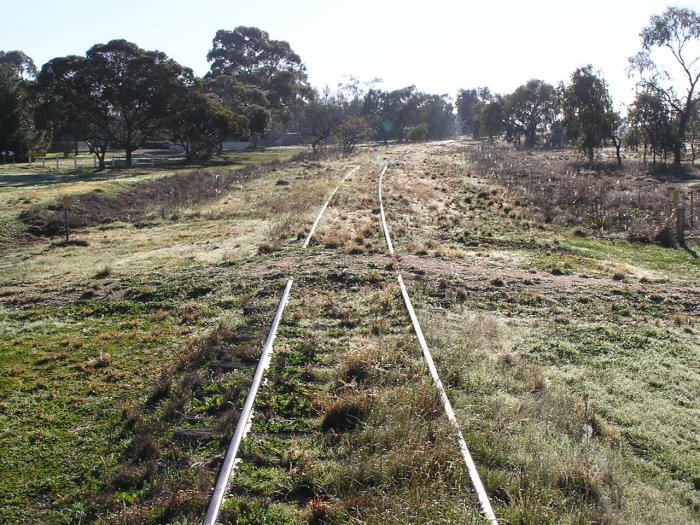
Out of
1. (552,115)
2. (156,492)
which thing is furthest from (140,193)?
(552,115)

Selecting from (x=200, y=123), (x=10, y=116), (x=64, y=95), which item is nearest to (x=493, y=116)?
(x=200, y=123)

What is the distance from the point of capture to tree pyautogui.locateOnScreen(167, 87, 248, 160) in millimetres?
48000

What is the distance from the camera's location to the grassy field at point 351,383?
4402 millimetres

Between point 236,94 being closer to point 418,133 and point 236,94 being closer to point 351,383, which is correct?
point 418,133

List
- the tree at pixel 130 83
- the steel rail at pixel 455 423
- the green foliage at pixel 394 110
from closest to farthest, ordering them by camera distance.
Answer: the steel rail at pixel 455 423 → the tree at pixel 130 83 → the green foliage at pixel 394 110

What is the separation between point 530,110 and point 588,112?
3614 centimetres

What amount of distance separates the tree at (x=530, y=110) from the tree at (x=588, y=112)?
2914 centimetres

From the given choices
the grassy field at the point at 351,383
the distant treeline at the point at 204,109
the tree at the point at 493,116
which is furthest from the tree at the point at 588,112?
the grassy field at the point at 351,383

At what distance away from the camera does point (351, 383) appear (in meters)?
6.11

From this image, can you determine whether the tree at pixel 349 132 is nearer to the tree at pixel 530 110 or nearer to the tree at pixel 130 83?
the tree at pixel 130 83

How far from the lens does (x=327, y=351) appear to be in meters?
7.45

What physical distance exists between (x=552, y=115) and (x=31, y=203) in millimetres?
80950

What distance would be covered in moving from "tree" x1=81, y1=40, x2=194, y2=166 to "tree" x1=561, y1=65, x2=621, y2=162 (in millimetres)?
32663

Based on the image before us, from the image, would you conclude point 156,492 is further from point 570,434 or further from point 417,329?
point 417,329
